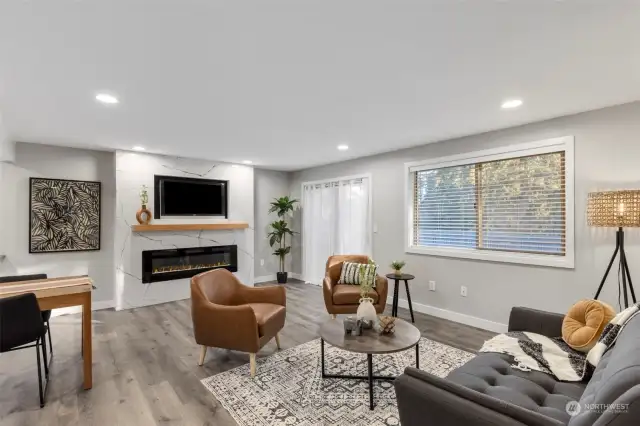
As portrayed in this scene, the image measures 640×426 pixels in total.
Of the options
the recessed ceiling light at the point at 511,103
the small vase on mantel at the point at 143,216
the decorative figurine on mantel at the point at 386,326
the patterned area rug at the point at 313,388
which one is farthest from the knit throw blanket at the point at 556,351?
the small vase on mantel at the point at 143,216

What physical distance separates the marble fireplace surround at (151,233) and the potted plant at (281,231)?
73 centimetres

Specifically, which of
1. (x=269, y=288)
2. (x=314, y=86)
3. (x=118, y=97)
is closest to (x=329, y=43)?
(x=314, y=86)

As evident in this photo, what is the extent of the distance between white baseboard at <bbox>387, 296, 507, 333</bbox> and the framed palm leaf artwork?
188 inches

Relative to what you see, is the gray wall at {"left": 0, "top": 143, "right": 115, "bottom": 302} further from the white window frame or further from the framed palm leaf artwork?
the white window frame

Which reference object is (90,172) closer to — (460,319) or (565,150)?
(460,319)

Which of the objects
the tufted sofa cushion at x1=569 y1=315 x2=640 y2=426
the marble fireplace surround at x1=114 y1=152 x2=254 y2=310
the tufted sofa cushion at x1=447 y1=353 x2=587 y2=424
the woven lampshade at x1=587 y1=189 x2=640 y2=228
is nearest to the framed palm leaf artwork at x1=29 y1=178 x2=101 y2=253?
the marble fireplace surround at x1=114 y1=152 x2=254 y2=310

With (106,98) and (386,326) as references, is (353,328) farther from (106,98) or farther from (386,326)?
(106,98)

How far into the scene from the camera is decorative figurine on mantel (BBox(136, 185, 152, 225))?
485cm

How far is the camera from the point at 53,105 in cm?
290

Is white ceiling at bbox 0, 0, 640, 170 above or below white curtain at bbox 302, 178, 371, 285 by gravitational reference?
above

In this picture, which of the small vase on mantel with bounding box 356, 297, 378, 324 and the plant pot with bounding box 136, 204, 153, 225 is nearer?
the small vase on mantel with bounding box 356, 297, 378, 324

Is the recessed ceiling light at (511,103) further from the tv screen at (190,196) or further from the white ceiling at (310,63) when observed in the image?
the tv screen at (190,196)

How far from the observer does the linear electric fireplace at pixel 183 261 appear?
4.97m

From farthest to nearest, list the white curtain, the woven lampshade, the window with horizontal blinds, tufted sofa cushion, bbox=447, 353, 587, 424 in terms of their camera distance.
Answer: the white curtain < the window with horizontal blinds < the woven lampshade < tufted sofa cushion, bbox=447, 353, 587, 424
